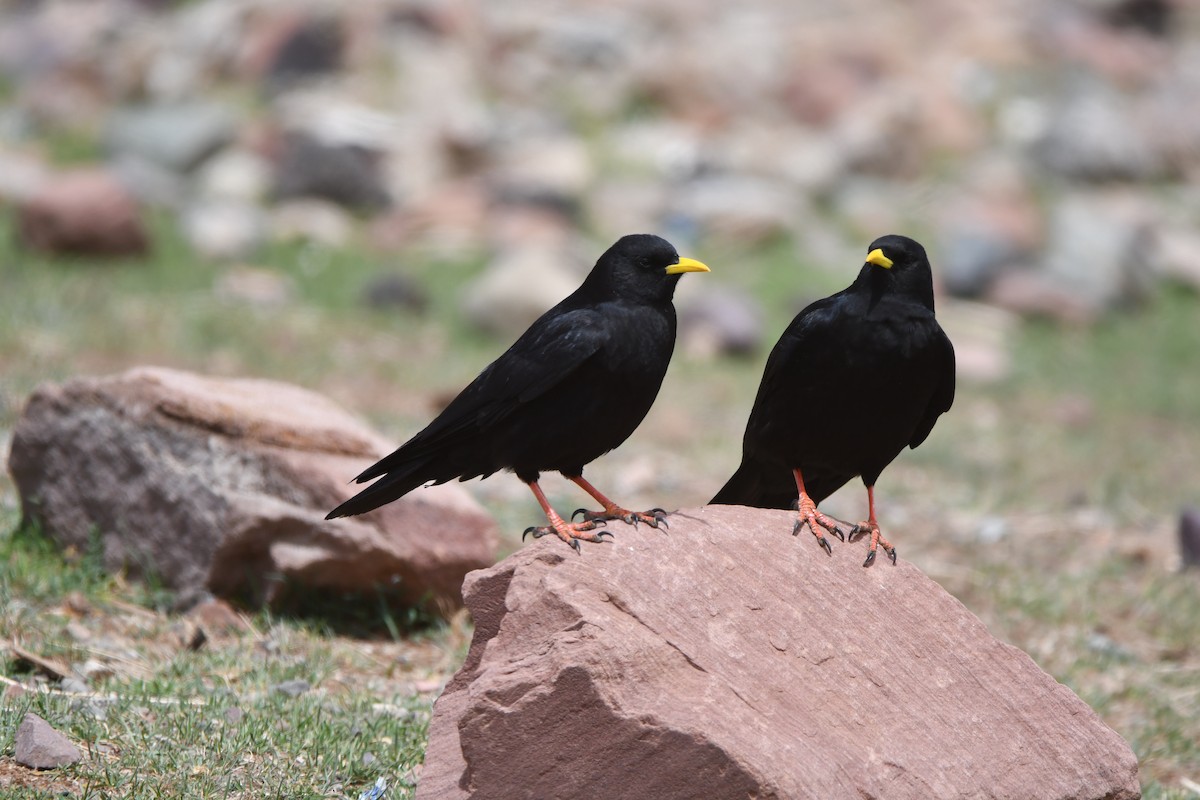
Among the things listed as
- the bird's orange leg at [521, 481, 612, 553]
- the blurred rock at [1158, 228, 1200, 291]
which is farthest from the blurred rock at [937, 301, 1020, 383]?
the bird's orange leg at [521, 481, 612, 553]

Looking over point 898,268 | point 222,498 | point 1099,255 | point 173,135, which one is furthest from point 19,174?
point 898,268

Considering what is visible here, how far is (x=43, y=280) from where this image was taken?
1081 cm

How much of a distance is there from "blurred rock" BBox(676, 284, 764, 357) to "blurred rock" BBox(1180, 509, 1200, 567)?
15.9 ft

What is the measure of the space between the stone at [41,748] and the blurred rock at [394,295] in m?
8.31

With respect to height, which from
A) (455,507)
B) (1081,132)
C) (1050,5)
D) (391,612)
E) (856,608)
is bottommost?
(391,612)

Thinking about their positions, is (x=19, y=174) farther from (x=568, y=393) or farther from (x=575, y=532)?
(x=575, y=532)

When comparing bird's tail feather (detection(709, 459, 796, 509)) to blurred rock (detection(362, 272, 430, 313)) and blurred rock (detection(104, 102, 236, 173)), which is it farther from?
blurred rock (detection(104, 102, 236, 173))

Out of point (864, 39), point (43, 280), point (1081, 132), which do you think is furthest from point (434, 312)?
point (864, 39)

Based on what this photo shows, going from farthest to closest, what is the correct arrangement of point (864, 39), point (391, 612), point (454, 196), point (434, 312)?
1. point (864, 39)
2. point (454, 196)
3. point (434, 312)
4. point (391, 612)

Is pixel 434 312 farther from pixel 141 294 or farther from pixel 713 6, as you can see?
pixel 713 6

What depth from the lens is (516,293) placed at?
11.4 meters

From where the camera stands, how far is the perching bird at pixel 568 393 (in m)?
3.94

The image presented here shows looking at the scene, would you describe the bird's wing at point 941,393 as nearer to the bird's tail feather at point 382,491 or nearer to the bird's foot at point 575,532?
the bird's foot at point 575,532

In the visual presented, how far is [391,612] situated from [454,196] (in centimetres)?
1034
